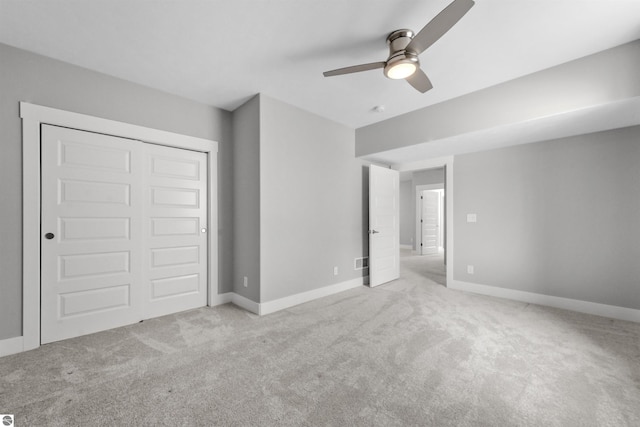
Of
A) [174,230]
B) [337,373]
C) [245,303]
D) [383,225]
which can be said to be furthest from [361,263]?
[174,230]

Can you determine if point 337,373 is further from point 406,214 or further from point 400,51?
point 406,214

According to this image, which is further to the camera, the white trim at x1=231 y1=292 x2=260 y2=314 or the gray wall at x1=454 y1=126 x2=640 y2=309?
the white trim at x1=231 y1=292 x2=260 y2=314

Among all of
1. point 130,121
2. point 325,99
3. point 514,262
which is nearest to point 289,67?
point 325,99

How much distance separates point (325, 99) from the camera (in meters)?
3.24

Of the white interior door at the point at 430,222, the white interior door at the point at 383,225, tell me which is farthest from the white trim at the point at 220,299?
the white interior door at the point at 430,222

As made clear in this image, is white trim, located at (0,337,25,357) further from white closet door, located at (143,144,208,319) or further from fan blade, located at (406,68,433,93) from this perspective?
fan blade, located at (406,68,433,93)

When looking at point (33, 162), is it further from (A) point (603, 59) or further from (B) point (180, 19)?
(A) point (603, 59)

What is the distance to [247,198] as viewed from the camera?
331 centimetres

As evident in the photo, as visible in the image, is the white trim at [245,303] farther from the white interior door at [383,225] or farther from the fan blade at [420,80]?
the fan blade at [420,80]

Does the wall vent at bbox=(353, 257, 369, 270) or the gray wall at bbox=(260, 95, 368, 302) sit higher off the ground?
the gray wall at bbox=(260, 95, 368, 302)

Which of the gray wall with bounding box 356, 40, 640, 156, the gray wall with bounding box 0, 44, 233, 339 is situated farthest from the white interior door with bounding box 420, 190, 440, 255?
the gray wall with bounding box 0, 44, 233, 339

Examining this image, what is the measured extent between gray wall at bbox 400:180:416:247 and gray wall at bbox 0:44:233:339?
8185 mm

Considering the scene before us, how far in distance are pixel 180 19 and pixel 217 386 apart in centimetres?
270

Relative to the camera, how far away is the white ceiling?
5.98 ft
